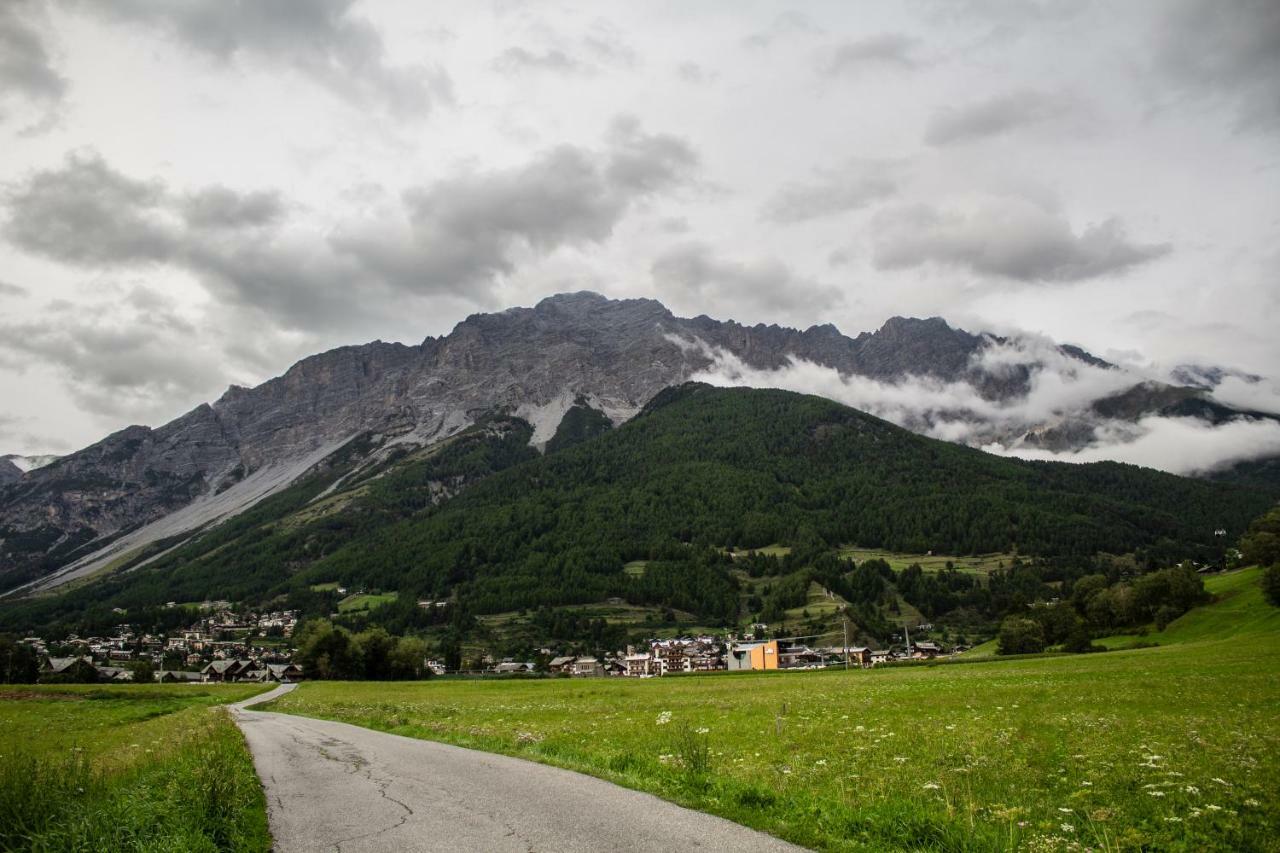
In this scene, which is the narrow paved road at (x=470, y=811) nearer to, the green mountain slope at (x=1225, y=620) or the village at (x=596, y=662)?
the green mountain slope at (x=1225, y=620)

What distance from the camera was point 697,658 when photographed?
16650 cm

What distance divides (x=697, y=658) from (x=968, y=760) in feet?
514

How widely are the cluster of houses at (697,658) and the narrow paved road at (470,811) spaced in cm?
13282

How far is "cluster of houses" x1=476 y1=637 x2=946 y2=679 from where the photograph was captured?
15088cm

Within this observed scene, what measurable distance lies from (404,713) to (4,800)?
36.0 meters

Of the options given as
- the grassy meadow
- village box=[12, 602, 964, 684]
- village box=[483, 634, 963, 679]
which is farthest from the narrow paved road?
village box=[483, 634, 963, 679]

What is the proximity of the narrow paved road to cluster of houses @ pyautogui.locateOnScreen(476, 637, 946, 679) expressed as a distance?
13282cm

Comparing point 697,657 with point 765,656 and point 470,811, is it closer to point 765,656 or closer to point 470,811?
point 765,656

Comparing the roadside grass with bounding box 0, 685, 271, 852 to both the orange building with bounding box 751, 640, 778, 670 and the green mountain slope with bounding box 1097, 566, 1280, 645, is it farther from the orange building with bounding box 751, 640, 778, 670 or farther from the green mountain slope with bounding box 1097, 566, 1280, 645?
the orange building with bounding box 751, 640, 778, 670

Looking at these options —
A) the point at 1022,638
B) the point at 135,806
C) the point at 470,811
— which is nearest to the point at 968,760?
the point at 470,811

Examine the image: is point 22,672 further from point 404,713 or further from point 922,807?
point 922,807

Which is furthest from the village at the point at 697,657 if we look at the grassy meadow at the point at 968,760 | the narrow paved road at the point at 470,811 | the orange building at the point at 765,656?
the narrow paved road at the point at 470,811

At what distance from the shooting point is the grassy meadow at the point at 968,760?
10.7m

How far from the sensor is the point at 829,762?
1759 centimetres
